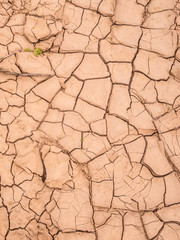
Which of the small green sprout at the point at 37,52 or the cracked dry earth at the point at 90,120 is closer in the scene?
the cracked dry earth at the point at 90,120

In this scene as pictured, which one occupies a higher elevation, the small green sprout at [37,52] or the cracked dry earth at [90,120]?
the small green sprout at [37,52]

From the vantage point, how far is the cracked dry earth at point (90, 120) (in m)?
2.11

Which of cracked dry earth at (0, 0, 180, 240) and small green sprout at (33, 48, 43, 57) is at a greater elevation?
small green sprout at (33, 48, 43, 57)

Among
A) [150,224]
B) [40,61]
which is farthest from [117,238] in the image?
[40,61]

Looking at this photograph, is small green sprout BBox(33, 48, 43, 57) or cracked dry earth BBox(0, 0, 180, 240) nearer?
cracked dry earth BBox(0, 0, 180, 240)

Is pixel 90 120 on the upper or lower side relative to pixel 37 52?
lower

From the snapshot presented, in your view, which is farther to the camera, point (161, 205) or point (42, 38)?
point (42, 38)

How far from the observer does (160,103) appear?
2.39 m

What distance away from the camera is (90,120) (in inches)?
92.0

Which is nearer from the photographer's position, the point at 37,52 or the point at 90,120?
the point at 90,120

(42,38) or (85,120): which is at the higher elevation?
(42,38)

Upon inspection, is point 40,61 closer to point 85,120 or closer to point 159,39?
A: point 85,120

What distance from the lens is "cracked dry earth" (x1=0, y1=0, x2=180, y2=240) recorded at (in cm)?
211

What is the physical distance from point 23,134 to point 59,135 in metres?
0.34
